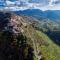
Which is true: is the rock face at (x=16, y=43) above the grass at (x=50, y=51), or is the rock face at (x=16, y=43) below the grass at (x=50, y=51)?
above

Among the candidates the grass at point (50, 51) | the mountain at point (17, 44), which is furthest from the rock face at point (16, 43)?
the grass at point (50, 51)

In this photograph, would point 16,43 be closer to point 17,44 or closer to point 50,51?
point 17,44

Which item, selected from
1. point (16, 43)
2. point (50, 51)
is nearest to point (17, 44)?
point (16, 43)

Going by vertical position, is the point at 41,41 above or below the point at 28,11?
above

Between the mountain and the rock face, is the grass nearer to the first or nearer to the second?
the mountain

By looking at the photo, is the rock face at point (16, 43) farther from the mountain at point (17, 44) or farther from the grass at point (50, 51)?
the grass at point (50, 51)

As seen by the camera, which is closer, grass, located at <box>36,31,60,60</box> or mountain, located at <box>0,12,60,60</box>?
mountain, located at <box>0,12,60,60</box>

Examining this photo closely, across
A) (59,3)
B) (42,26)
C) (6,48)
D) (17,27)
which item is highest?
(17,27)

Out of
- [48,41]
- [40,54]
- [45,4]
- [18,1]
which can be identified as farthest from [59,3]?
[40,54]

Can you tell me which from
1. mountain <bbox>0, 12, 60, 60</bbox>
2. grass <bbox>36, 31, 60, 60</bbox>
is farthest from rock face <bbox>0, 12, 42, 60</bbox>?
grass <bbox>36, 31, 60, 60</bbox>

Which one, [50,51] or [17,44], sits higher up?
[17,44]

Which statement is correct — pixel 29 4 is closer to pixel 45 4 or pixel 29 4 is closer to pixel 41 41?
pixel 45 4
